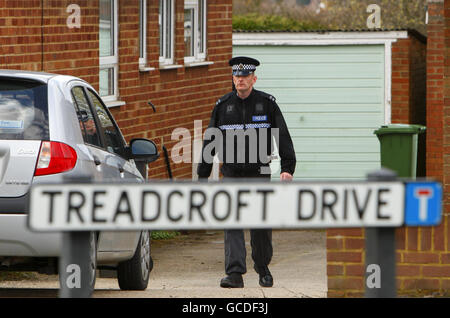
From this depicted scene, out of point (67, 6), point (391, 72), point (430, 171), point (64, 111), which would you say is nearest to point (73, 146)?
point (64, 111)

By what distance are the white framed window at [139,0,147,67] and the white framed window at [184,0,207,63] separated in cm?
168

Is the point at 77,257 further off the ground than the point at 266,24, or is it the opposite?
the point at 266,24

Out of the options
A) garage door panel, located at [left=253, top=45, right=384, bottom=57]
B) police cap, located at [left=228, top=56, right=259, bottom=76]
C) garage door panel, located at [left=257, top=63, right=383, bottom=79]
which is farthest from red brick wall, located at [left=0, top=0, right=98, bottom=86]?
garage door panel, located at [left=257, top=63, right=383, bottom=79]

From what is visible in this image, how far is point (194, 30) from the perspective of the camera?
57.0 ft

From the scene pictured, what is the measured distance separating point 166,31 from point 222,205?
1329cm

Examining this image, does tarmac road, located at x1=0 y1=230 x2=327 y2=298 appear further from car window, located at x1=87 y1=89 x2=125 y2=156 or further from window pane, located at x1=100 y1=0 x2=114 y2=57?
window pane, located at x1=100 y1=0 x2=114 y2=57

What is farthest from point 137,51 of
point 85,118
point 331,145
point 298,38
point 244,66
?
point 85,118

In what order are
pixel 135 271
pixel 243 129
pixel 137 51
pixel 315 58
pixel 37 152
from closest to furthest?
pixel 37 152 → pixel 135 271 → pixel 243 129 → pixel 137 51 → pixel 315 58

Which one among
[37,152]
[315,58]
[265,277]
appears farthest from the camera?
[315,58]

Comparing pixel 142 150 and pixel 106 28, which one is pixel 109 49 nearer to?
pixel 106 28

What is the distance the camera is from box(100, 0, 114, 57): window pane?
13984 mm
